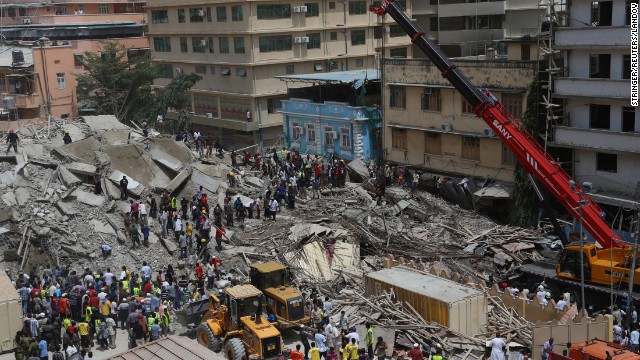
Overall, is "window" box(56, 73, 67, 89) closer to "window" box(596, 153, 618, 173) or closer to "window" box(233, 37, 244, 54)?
"window" box(233, 37, 244, 54)

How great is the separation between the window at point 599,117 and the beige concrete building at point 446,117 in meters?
3.60

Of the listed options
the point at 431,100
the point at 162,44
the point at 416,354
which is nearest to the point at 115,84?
the point at 162,44

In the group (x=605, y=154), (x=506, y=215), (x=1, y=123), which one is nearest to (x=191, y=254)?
(x=506, y=215)

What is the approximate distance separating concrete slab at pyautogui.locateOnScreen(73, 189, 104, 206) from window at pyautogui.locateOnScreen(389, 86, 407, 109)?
17.8 metres

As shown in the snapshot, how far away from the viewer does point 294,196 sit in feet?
133

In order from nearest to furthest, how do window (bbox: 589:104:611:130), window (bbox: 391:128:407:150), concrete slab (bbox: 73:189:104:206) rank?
window (bbox: 589:104:611:130)
concrete slab (bbox: 73:189:104:206)
window (bbox: 391:128:407:150)

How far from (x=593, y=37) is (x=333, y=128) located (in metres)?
19.1

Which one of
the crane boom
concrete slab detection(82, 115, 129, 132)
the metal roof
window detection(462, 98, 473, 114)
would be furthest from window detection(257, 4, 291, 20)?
the crane boom

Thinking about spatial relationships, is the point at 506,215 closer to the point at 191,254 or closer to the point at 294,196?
the point at 294,196

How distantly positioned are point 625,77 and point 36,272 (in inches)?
1033

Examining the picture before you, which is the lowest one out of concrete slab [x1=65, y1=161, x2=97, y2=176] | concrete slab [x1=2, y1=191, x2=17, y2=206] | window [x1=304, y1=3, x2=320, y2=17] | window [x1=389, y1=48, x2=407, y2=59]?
concrete slab [x1=2, y1=191, x2=17, y2=206]

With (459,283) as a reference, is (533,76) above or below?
above

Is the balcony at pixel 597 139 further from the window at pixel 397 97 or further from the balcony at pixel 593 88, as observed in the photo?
the window at pixel 397 97

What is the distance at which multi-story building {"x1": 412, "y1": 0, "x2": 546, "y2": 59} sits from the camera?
59.2m
